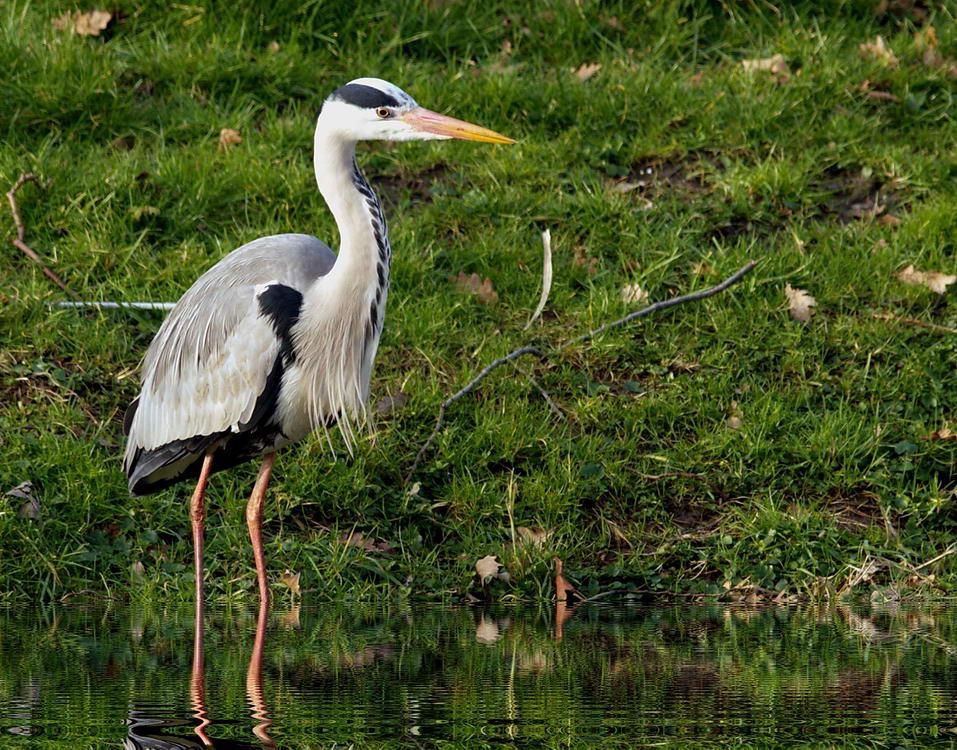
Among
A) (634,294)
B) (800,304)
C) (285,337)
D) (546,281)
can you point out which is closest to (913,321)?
(800,304)

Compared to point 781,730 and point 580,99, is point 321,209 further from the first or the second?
Result: point 781,730

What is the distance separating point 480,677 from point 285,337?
83.4 inches

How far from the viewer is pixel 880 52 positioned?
9695 mm

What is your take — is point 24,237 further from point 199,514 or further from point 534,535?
point 534,535

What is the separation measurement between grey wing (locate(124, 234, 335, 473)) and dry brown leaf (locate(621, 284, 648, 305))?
1.93 metres

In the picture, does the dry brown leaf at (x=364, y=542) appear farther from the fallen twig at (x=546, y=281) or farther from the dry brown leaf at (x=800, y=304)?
the dry brown leaf at (x=800, y=304)

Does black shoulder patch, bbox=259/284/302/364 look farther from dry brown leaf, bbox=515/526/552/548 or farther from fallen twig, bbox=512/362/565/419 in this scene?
fallen twig, bbox=512/362/565/419

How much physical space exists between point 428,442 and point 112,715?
305cm

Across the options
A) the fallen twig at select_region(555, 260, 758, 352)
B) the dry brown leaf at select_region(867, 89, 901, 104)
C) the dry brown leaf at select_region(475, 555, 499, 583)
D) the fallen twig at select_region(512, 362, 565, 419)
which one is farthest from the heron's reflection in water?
the dry brown leaf at select_region(867, 89, 901, 104)

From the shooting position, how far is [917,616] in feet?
18.7

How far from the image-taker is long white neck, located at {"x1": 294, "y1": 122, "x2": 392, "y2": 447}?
5992mm

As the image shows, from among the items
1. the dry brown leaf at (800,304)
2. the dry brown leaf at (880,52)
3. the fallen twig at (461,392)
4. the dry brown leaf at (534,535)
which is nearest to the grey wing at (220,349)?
the fallen twig at (461,392)

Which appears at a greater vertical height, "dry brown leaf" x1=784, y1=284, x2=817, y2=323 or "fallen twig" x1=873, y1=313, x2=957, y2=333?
"dry brown leaf" x1=784, y1=284, x2=817, y2=323

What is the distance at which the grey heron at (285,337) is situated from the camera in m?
6.05
